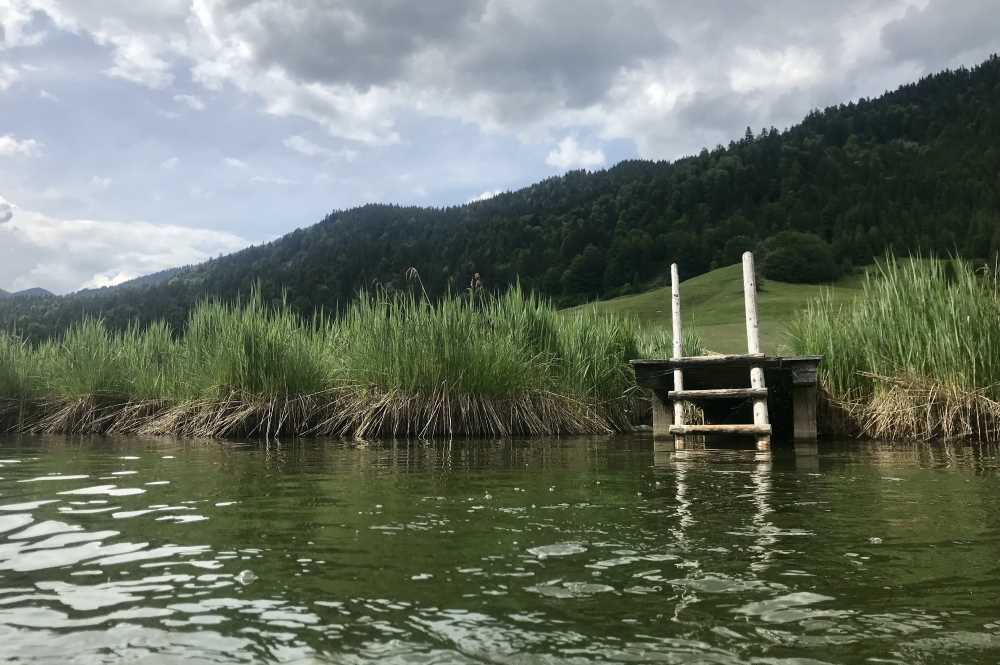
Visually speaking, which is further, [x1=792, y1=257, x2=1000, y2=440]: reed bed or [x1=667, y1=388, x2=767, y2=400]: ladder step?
[x1=667, y1=388, x2=767, y2=400]: ladder step

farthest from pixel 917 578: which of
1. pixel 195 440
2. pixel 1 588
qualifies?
pixel 195 440

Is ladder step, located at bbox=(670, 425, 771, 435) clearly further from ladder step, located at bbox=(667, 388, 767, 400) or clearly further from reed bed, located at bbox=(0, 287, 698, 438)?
reed bed, located at bbox=(0, 287, 698, 438)

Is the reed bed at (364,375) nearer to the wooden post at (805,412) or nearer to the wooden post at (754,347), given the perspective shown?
the wooden post at (754,347)

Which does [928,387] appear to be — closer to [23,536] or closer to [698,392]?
[698,392]

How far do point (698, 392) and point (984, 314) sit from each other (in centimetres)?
330

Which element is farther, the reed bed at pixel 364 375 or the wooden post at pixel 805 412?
the reed bed at pixel 364 375

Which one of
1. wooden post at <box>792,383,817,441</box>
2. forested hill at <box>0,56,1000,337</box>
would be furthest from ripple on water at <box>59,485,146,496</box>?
forested hill at <box>0,56,1000,337</box>

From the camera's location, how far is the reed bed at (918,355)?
8.20 metres

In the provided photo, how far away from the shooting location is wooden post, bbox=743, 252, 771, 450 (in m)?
8.46

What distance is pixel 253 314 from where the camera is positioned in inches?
396

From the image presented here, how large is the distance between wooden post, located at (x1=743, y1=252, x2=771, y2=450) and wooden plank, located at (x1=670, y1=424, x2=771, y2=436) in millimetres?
73

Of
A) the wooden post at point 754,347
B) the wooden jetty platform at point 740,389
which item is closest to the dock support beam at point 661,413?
the wooden jetty platform at point 740,389

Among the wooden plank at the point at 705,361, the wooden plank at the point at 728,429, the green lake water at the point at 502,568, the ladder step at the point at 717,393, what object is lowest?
the green lake water at the point at 502,568

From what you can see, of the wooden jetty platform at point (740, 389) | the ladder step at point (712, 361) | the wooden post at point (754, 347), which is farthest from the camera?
the ladder step at point (712, 361)
